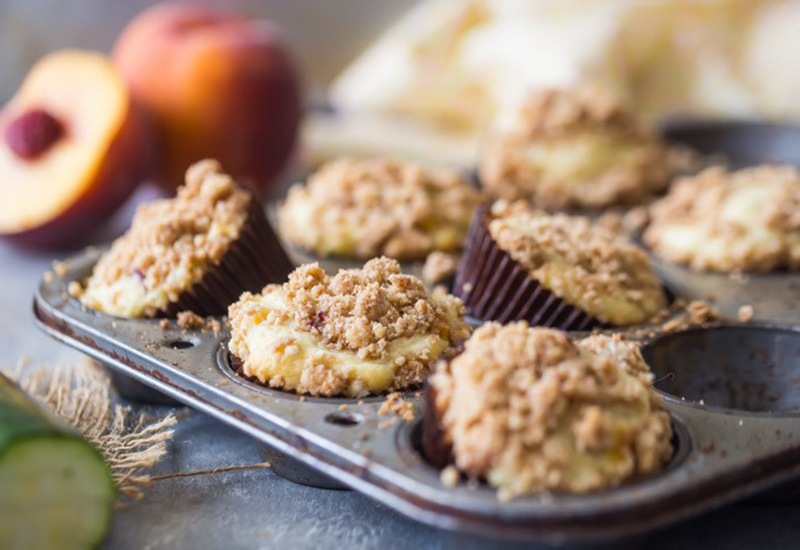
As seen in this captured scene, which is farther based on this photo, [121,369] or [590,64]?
[590,64]

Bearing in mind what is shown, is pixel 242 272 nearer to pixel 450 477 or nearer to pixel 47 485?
pixel 47 485

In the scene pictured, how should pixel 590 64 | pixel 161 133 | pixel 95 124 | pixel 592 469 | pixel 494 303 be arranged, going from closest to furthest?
pixel 592 469
pixel 494 303
pixel 95 124
pixel 161 133
pixel 590 64

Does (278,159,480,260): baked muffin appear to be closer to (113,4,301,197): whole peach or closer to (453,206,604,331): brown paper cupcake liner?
(453,206,604,331): brown paper cupcake liner

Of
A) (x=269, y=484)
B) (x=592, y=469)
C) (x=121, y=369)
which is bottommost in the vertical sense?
(x=269, y=484)

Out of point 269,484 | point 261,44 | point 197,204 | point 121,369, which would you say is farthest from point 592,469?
point 261,44

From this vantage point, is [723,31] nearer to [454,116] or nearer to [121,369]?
[454,116]

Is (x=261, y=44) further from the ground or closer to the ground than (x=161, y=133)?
further from the ground

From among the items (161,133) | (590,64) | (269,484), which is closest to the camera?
(269,484)

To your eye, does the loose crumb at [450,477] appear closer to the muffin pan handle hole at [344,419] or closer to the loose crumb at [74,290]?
the muffin pan handle hole at [344,419]
